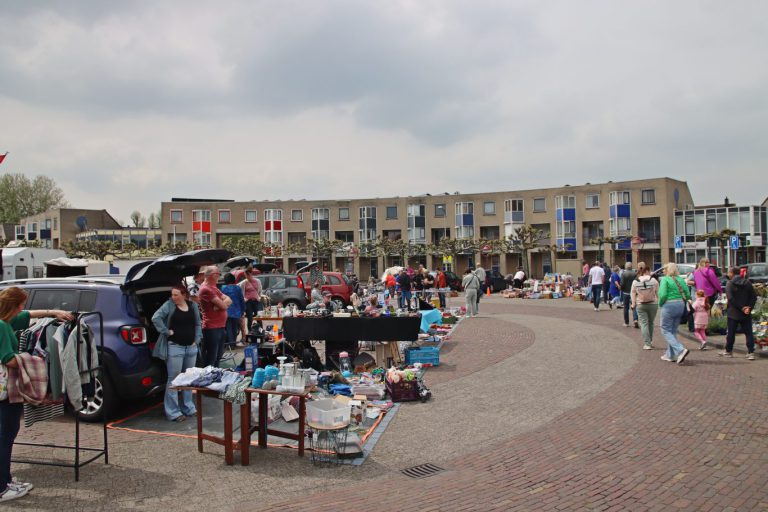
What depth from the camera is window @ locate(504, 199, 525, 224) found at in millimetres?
65562

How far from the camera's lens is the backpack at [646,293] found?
39.6 ft

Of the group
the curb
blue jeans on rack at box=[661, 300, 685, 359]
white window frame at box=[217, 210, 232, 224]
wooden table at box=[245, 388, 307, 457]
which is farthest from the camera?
white window frame at box=[217, 210, 232, 224]

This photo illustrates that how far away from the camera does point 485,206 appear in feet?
224

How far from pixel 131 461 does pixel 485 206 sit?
6464 centimetres

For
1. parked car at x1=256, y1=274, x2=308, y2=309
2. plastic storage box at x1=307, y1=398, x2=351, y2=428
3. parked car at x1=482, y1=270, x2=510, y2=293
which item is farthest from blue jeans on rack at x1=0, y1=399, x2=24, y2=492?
parked car at x1=482, y1=270, x2=510, y2=293

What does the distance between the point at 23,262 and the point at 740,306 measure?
29.7 m

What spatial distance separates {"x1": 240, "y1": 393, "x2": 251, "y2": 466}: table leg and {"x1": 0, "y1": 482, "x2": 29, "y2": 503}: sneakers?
1.86 metres

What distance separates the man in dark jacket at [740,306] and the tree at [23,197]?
98632 mm

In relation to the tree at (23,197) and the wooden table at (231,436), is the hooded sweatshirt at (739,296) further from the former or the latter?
the tree at (23,197)

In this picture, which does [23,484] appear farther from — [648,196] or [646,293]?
[648,196]

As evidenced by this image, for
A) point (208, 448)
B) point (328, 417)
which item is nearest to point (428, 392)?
point (328, 417)

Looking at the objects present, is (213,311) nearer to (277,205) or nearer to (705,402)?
(705,402)

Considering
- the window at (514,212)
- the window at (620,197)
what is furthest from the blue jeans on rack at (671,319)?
the window at (514,212)

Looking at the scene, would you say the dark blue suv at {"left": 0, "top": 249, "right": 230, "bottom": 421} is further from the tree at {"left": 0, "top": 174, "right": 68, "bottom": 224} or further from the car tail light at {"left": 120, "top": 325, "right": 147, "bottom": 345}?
the tree at {"left": 0, "top": 174, "right": 68, "bottom": 224}
